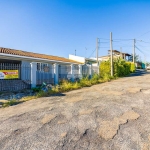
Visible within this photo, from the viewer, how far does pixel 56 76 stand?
37.6 feet

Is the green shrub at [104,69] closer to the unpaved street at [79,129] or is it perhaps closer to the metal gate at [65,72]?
the metal gate at [65,72]

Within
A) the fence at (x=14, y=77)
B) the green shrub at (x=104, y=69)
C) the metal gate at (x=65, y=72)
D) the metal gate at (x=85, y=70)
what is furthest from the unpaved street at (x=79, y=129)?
the green shrub at (x=104, y=69)

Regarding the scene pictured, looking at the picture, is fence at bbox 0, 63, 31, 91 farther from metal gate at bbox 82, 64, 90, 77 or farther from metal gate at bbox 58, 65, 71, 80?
metal gate at bbox 82, 64, 90, 77

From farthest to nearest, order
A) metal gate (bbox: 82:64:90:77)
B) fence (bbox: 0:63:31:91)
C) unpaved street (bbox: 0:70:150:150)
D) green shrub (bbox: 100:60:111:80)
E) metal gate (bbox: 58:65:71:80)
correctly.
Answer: green shrub (bbox: 100:60:111:80) < metal gate (bbox: 82:64:90:77) < metal gate (bbox: 58:65:71:80) < fence (bbox: 0:63:31:91) < unpaved street (bbox: 0:70:150:150)

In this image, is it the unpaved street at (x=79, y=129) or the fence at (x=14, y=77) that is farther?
the fence at (x=14, y=77)

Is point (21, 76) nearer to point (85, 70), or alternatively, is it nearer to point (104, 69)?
point (85, 70)

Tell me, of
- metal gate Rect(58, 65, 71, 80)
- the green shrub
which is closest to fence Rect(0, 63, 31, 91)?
metal gate Rect(58, 65, 71, 80)

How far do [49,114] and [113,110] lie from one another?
2.21 m

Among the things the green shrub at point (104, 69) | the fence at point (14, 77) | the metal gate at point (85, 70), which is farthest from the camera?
the green shrub at point (104, 69)

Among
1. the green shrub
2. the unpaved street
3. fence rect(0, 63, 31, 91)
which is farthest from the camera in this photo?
the green shrub

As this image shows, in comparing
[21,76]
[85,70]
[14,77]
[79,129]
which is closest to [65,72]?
[85,70]

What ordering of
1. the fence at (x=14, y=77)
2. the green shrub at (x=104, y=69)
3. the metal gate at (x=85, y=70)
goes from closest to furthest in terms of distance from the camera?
the fence at (x=14, y=77) → the metal gate at (x=85, y=70) → the green shrub at (x=104, y=69)

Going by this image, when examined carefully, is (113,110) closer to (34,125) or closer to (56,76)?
(34,125)

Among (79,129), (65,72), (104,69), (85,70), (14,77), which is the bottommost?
(79,129)
